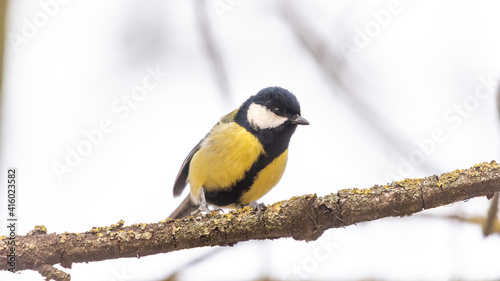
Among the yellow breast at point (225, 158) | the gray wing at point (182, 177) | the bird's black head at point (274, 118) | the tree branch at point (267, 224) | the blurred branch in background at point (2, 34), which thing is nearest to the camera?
the blurred branch in background at point (2, 34)

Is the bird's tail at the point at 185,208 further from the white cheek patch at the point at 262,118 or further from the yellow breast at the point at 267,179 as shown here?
the white cheek patch at the point at 262,118

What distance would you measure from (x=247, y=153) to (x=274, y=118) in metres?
0.39

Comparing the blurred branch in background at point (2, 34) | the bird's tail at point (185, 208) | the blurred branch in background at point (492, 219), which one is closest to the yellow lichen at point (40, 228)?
the blurred branch in background at point (2, 34)

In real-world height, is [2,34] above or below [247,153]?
above

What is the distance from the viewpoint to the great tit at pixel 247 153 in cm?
363

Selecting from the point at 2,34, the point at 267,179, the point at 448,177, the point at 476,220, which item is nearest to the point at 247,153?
the point at 267,179

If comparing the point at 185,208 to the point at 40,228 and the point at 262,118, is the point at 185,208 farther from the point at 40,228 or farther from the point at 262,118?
the point at 40,228

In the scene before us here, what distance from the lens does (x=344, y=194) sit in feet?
8.75

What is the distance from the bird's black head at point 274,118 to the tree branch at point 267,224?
1.00 meters

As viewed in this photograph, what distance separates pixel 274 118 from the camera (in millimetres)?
3811

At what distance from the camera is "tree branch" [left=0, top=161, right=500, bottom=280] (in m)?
2.59

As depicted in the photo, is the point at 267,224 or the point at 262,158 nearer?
the point at 267,224

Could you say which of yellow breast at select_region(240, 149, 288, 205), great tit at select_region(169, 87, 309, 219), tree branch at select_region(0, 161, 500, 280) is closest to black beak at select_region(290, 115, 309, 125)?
great tit at select_region(169, 87, 309, 219)

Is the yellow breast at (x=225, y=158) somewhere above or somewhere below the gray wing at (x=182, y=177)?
below
